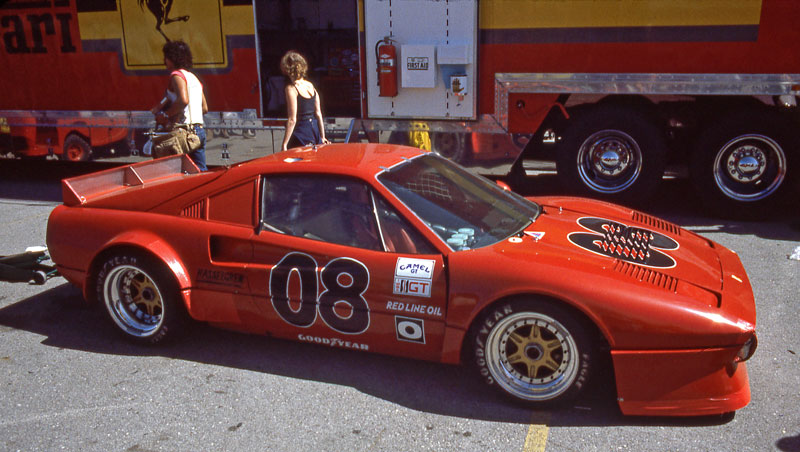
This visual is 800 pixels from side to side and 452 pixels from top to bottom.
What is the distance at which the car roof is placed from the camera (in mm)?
3742

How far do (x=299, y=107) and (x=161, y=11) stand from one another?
2876 mm

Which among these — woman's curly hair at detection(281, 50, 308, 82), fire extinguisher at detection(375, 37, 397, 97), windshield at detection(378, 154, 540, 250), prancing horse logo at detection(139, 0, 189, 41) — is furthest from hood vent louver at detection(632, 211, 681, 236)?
prancing horse logo at detection(139, 0, 189, 41)

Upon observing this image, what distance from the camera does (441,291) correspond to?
10.8 ft

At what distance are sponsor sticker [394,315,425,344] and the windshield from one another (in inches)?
17.0

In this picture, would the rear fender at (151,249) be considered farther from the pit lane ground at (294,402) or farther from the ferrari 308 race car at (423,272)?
the pit lane ground at (294,402)

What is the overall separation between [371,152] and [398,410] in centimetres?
160

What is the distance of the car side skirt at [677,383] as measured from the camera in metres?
2.94

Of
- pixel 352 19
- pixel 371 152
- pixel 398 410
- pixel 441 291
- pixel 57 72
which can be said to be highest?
pixel 352 19

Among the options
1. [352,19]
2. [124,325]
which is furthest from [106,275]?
[352,19]

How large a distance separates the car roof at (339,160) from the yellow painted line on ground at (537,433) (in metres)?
1.52

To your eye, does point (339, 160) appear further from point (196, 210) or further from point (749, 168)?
point (749, 168)

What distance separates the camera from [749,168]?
6.63m

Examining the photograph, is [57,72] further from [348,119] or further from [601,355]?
[601,355]

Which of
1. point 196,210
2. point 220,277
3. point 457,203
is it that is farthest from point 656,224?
point 196,210
